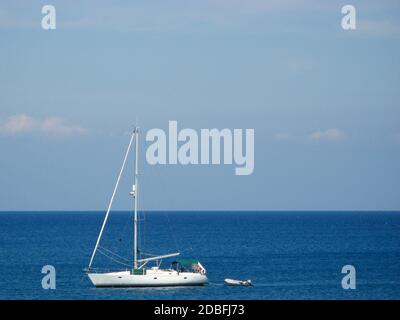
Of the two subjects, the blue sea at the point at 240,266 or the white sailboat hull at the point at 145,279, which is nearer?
the white sailboat hull at the point at 145,279

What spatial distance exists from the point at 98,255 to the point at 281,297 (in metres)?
45.0

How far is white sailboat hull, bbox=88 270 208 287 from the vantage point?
6925cm

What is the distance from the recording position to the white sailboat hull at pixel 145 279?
69.2 metres

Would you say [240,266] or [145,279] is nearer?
[145,279]

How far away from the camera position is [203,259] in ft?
358

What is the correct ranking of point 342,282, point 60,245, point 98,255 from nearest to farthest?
point 342,282 → point 98,255 → point 60,245

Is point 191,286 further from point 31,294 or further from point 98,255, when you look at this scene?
point 98,255

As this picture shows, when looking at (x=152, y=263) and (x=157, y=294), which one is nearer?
(x=157, y=294)

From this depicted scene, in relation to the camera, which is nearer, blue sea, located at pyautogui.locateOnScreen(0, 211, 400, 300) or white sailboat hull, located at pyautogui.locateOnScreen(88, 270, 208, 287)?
white sailboat hull, located at pyautogui.locateOnScreen(88, 270, 208, 287)

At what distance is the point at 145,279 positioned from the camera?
69.4 metres

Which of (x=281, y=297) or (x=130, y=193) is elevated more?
(x=130, y=193)

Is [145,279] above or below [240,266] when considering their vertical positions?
above
